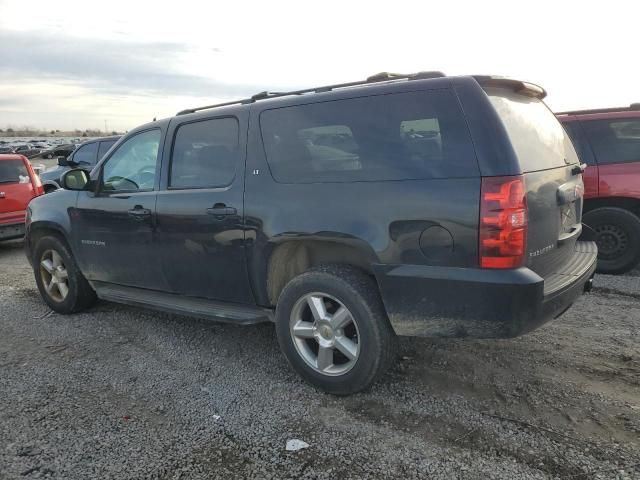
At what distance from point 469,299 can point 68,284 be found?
13.3ft

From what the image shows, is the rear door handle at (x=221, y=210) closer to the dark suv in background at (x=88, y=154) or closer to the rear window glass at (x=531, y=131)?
the rear window glass at (x=531, y=131)

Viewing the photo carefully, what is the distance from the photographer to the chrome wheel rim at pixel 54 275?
523 centimetres

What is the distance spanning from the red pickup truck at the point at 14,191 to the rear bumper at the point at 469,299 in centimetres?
800

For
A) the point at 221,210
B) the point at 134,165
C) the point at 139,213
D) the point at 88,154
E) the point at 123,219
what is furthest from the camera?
the point at 88,154

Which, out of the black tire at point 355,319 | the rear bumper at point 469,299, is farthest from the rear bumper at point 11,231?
the rear bumper at point 469,299

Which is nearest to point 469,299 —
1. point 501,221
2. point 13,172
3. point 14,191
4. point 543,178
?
point 501,221

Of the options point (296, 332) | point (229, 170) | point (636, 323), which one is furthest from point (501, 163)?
point (636, 323)

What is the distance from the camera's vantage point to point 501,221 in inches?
107

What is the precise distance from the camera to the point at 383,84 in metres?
3.15

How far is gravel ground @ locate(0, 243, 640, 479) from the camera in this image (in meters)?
2.67

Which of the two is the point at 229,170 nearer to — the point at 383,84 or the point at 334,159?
the point at 334,159

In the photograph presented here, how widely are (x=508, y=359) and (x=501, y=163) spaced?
174 centimetres

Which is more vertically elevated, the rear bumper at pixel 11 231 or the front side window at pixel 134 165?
the front side window at pixel 134 165

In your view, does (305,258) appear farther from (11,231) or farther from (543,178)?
(11,231)
